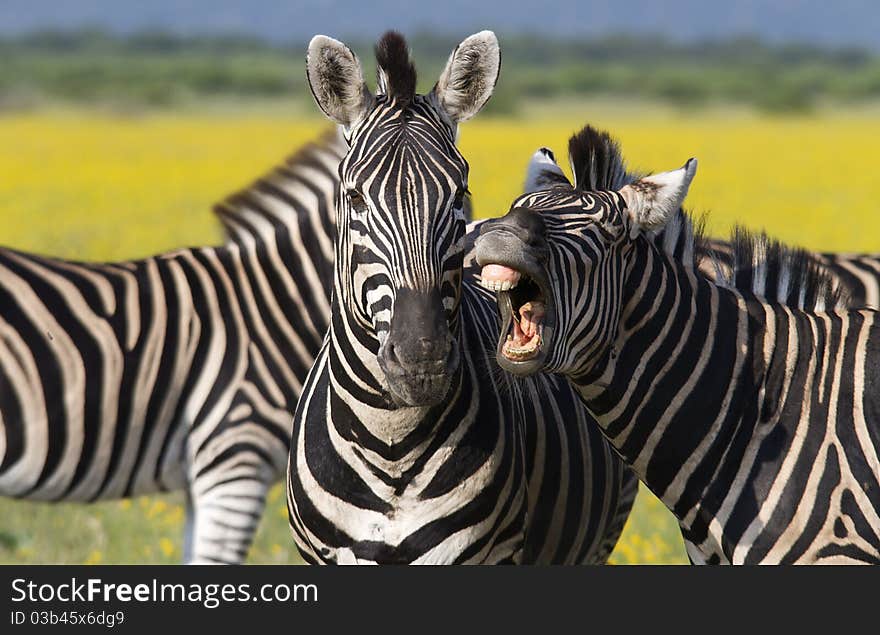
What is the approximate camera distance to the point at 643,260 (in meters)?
4.31

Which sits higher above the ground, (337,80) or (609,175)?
(337,80)

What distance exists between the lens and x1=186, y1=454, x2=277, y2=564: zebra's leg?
585 centimetres

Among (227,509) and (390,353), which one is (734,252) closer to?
Result: (390,353)

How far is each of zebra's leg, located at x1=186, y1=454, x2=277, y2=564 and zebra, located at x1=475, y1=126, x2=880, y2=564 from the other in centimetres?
209

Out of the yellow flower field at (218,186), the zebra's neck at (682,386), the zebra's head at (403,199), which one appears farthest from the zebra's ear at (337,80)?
the yellow flower field at (218,186)

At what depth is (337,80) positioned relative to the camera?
4320 millimetres

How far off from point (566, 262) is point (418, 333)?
0.53m

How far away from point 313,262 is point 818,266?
2.61 m

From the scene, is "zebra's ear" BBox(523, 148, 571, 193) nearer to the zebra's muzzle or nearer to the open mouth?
the open mouth

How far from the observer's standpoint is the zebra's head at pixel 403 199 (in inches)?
155

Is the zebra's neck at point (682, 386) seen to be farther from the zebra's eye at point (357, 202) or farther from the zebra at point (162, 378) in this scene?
the zebra at point (162, 378)

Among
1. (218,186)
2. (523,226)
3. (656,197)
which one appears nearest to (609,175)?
(656,197)

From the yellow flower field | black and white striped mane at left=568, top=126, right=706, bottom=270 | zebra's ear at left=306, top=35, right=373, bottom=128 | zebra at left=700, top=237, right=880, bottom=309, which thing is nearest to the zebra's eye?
zebra's ear at left=306, top=35, right=373, bottom=128

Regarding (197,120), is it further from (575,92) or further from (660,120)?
(575,92)
